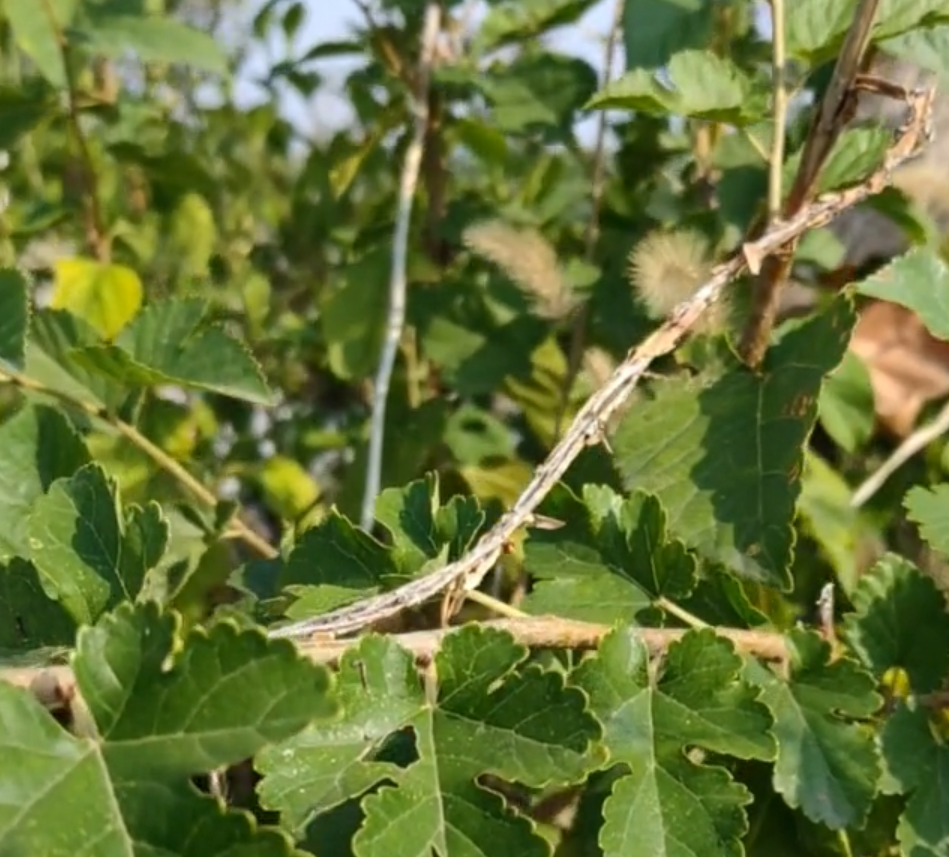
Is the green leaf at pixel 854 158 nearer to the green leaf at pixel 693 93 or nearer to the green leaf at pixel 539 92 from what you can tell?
the green leaf at pixel 693 93

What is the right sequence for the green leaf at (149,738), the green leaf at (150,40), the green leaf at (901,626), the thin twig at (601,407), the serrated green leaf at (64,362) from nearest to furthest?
the green leaf at (149,738), the thin twig at (601,407), the green leaf at (901,626), the serrated green leaf at (64,362), the green leaf at (150,40)

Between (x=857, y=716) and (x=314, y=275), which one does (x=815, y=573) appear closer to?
(x=857, y=716)

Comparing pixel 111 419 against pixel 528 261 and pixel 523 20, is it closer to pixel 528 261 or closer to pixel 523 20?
pixel 528 261

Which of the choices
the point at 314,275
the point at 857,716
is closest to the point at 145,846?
the point at 857,716

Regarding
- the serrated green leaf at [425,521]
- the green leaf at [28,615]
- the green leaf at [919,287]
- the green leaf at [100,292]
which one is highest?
the green leaf at [919,287]

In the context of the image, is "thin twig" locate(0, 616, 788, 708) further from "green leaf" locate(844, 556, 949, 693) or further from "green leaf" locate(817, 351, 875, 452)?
"green leaf" locate(817, 351, 875, 452)

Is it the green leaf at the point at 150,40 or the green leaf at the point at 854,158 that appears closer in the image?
the green leaf at the point at 854,158

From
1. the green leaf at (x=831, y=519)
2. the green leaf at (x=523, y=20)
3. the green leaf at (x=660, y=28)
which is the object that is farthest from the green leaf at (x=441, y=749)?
the green leaf at (x=523, y=20)

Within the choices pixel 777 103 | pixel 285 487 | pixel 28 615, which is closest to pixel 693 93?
pixel 777 103
